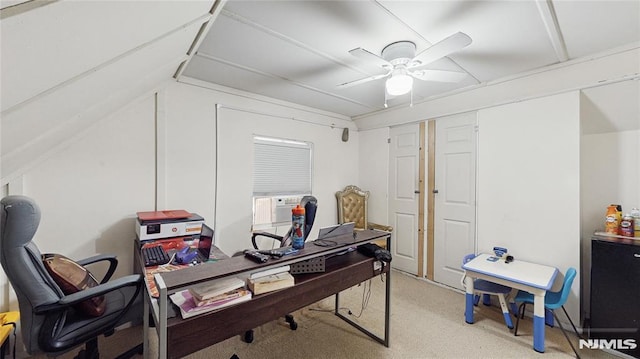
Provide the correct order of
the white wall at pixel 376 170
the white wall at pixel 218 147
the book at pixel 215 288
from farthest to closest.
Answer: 1. the white wall at pixel 376 170
2. the white wall at pixel 218 147
3. the book at pixel 215 288

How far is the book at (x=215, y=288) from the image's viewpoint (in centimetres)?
116

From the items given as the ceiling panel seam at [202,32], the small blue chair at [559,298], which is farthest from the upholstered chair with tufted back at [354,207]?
the ceiling panel seam at [202,32]

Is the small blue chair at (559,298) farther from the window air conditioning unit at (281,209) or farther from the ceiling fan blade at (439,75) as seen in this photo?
the window air conditioning unit at (281,209)

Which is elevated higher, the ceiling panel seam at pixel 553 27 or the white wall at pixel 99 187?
the ceiling panel seam at pixel 553 27

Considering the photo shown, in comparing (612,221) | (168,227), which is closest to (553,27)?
(612,221)

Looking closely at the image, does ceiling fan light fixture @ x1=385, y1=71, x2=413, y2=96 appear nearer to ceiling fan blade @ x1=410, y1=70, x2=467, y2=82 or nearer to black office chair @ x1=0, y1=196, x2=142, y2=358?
ceiling fan blade @ x1=410, y1=70, x2=467, y2=82

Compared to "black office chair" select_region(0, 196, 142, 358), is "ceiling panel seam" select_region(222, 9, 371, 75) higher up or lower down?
higher up

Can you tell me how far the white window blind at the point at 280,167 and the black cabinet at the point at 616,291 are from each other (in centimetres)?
312

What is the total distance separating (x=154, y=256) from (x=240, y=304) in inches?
41.8

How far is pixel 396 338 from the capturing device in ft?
7.23

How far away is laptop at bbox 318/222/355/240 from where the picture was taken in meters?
1.86

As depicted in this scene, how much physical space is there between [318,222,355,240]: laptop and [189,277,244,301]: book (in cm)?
72

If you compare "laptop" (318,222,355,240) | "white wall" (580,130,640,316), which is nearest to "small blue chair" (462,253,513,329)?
"white wall" (580,130,640,316)

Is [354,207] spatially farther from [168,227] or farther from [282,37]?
[282,37]
